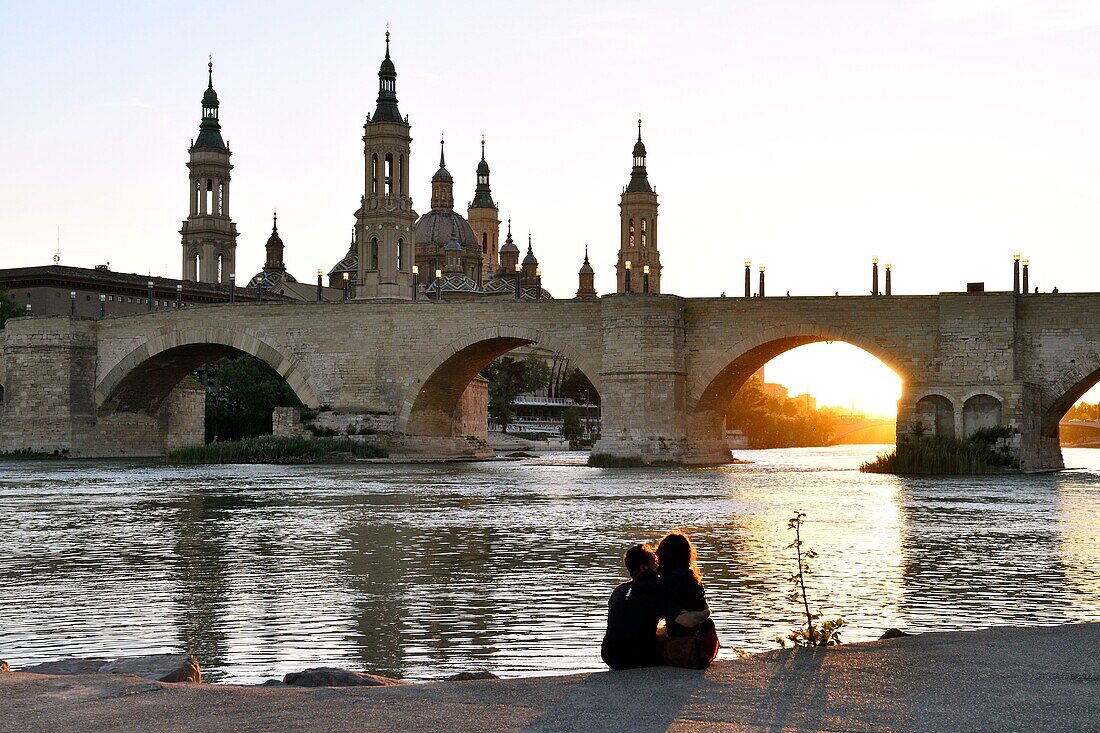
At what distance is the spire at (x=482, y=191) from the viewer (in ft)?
501

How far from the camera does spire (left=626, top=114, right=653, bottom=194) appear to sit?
379ft

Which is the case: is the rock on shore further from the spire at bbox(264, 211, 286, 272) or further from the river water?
the spire at bbox(264, 211, 286, 272)

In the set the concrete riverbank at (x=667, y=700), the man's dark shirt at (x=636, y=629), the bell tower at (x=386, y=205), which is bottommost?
the concrete riverbank at (x=667, y=700)

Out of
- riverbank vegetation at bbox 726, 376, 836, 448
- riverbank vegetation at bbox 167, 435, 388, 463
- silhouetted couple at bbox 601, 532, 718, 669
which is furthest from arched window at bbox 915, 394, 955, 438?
riverbank vegetation at bbox 726, 376, 836, 448

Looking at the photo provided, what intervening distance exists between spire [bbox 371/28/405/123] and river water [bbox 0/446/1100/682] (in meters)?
57.3

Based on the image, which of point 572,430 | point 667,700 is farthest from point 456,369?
point 667,700

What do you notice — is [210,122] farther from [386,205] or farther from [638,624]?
[638,624]

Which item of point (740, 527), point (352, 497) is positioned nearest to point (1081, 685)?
point (740, 527)

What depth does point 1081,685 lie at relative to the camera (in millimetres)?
7168

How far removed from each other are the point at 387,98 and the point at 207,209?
91.2 ft

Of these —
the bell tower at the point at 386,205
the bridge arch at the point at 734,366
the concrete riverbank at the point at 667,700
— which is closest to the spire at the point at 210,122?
the bell tower at the point at 386,205

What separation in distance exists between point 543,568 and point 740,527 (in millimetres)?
6531

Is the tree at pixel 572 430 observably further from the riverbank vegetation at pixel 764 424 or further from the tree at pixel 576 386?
the tree at pixel 576 386

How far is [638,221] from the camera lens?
115 metres
